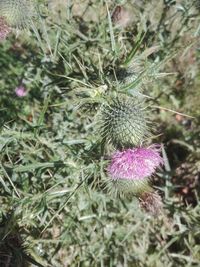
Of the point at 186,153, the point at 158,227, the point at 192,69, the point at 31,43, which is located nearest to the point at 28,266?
the point at 158,227

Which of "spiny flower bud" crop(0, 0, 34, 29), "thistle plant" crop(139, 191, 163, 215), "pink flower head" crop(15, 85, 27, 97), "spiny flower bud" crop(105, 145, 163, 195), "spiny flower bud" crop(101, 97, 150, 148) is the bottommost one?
"pink flower head" crop(15, 85, 27, 97)

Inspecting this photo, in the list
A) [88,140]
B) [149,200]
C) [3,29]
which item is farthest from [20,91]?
[149,200]

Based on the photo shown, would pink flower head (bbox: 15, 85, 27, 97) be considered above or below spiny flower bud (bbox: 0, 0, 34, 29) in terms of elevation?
below

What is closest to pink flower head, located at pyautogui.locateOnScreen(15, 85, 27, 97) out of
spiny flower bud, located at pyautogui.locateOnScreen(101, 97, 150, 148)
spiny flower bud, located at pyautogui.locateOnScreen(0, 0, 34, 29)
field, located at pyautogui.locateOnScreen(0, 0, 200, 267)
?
field, located at pyautogui.locateOnScreen(0, 0, 200, 267)

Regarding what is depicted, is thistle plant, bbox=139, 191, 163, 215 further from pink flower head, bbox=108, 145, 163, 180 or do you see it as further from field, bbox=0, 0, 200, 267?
pink flower head, bbox=108, 145, 163, 180

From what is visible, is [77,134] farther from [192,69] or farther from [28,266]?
[192,69]

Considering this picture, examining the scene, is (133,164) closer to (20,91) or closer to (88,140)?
(88,140)

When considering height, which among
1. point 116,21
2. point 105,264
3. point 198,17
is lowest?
point 105,264

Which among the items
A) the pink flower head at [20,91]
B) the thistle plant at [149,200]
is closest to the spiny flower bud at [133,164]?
the thistle plant at [149,200]
